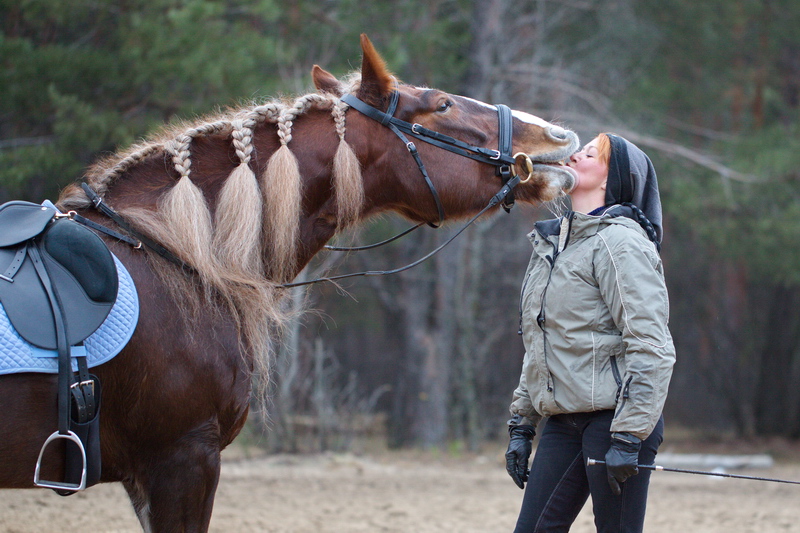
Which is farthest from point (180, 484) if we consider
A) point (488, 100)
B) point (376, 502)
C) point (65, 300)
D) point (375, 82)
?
point (488, 100)

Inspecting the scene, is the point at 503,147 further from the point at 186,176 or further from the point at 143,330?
the point at 143,330

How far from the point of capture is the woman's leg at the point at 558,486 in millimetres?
2604

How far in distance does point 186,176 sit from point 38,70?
524 cm

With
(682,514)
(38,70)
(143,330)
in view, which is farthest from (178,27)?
(682,514)

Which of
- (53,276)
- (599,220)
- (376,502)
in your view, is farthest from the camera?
(376,502)

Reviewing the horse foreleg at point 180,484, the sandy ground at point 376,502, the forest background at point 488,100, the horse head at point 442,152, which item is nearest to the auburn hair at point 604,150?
the horse head at point 442,152

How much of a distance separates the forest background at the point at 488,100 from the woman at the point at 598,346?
5.06 m

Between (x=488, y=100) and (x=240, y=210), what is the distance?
352 inches

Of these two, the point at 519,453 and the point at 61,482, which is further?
the point at 519,453

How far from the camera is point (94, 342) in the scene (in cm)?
221

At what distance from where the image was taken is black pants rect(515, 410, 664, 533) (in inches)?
97.0

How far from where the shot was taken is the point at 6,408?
6.92ft

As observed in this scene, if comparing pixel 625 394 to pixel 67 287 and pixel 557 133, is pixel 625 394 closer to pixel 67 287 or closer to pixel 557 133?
pixel 557 133

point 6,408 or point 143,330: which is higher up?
point 143,330
